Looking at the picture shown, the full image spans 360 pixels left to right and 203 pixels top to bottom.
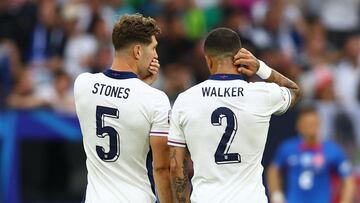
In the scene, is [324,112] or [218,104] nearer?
[218,104]

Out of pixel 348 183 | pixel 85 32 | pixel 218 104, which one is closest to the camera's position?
pixel 218 104

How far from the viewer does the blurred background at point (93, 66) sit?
15.9 m

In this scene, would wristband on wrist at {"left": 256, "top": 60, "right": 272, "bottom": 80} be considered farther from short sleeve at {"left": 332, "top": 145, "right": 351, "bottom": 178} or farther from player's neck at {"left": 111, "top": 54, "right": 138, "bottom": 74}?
short sleeve at {"left": 332, "top": 145, "right": 351, "bottom": 178}

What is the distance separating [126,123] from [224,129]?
77cm

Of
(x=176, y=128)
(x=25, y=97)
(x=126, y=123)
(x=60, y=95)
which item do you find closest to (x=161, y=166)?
(x=176, y=128)

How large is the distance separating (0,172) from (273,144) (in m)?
4.12

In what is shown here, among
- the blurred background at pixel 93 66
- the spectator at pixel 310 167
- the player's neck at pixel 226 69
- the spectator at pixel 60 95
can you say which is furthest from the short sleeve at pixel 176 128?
the spectator at pixel 60 95

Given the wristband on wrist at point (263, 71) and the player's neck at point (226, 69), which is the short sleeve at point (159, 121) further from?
the wristband on wrist at point (263, 71)

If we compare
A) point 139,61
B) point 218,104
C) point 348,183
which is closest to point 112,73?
point 139,61

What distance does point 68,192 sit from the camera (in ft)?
53.3

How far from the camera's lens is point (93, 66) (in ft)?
53.1

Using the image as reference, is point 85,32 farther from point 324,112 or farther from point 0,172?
point 324,112

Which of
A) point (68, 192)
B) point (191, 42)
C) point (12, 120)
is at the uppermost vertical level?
point (191, 42)

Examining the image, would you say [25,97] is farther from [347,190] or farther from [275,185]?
[347,190]
